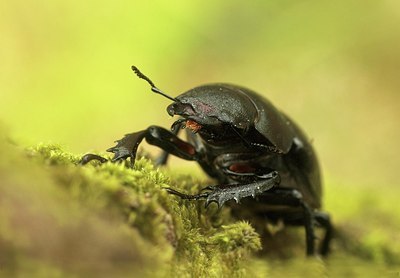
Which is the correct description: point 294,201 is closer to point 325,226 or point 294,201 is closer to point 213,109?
point 325,226

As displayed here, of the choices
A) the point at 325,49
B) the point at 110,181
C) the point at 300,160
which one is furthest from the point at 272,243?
the point at 325,49

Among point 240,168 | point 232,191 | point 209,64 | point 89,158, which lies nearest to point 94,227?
point 89,158

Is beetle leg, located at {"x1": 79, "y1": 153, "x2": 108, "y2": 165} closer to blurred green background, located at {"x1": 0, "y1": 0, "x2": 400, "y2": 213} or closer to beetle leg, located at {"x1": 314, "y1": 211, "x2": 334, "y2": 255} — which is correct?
beetle leg, located at {"x1": 314, "y1": 211, "x2": 334, "y2": 255}

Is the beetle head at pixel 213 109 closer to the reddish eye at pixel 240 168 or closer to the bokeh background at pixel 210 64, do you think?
the reddish eye at pixel 240 168

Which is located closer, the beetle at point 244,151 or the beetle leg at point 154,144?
the beetle leg at point 154,144

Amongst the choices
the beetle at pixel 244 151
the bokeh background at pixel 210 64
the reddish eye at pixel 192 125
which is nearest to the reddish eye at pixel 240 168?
the beetle at pixel 244 151

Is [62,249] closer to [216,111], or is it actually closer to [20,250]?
[20,250]

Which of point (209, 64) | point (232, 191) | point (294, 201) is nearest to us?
point (232, 191)
